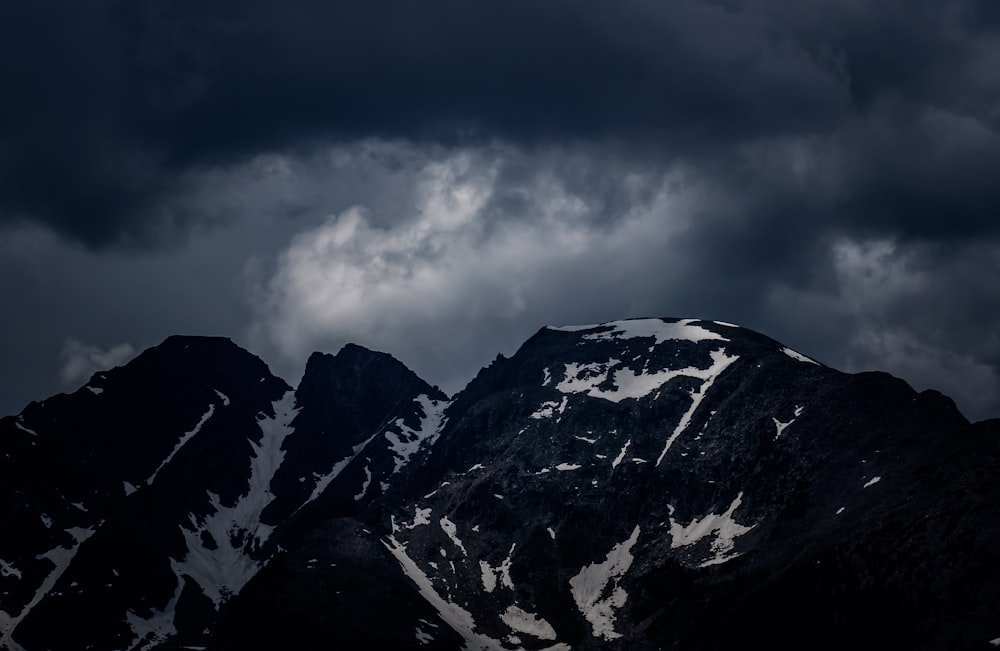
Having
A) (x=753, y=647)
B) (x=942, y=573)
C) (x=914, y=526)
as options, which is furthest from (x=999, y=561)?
(x=753, y=647)

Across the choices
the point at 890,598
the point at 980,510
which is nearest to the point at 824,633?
the point at 890,598

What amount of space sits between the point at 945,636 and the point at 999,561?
18.5 m

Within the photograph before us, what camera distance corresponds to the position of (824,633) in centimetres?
18762

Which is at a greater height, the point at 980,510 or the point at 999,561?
the point at 980,510

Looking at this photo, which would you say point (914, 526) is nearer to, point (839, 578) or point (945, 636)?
point (839, 578)

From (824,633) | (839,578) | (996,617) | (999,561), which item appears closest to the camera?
(996,617)

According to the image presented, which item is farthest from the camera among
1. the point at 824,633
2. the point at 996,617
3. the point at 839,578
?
the point at 839,578

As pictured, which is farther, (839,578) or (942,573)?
(839,578)

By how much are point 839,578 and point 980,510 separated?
30.3 m

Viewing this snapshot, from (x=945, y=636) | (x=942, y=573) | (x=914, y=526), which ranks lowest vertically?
(x=945, y=636)

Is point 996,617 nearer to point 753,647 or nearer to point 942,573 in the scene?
point 942,573

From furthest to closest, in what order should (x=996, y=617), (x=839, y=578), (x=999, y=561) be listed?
(x=839, y=578) → (x=999, y=561) → (x=996, y=617)

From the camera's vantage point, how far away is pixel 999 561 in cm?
17288

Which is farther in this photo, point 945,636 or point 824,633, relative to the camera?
point 824,633
